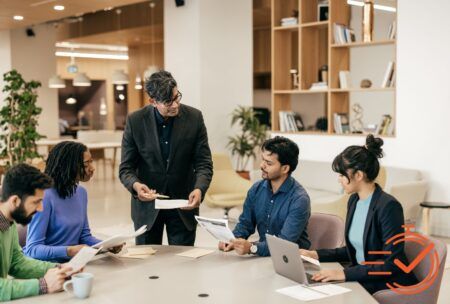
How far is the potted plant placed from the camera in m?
9.45

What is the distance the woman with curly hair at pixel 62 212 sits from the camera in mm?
2934

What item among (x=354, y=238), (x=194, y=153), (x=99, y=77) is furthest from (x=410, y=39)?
(x=99, y=77)

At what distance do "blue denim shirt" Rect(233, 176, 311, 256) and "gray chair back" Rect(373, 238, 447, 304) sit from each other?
1.98 feet

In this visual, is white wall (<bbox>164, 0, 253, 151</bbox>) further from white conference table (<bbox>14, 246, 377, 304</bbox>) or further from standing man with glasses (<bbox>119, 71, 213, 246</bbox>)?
white conference table (<bbox>14, 246, 377, 304</bbox>)

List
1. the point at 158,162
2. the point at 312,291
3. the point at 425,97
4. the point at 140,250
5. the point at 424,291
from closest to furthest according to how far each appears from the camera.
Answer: the point at 312,291, the point at 424,291, the point at 140,250, the point at 158,162, the point at 425,97

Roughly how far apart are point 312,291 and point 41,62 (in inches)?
522

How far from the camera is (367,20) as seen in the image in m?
7.52

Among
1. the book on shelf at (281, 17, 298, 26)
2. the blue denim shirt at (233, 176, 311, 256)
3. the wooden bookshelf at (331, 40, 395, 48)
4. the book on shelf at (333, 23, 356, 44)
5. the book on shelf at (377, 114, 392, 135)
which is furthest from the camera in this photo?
the book on shelf at (281, 17, 298, 26)

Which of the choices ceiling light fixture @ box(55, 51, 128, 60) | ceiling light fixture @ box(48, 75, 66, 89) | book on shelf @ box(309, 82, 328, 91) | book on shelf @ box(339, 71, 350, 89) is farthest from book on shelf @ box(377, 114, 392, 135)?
ceiling light fixture @ box(55, 51, 128, 60)

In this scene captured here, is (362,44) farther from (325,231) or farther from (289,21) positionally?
(325,231)

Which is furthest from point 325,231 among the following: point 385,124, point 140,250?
point 385,124

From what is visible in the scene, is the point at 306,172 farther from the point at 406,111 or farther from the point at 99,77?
the point at 99,77

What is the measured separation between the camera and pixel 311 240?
3.43 meters

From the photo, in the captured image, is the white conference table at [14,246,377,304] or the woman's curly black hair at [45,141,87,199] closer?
the white conference table at [14,246,377,304]
